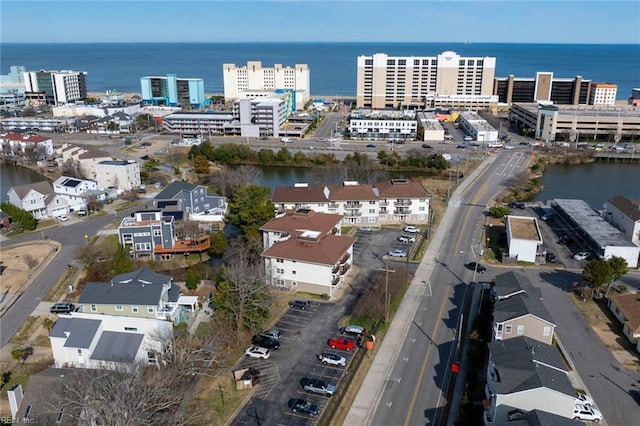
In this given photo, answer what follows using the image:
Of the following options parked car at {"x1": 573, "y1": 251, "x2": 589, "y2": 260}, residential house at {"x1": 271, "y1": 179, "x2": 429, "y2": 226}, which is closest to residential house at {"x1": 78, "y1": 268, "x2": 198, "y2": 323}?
residential house at {"x1": 271, "y1": 179, "x2": 429, "y2": 226}

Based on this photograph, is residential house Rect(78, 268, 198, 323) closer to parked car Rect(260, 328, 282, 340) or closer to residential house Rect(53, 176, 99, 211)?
parked car Rect(260, 328, 282, 340)

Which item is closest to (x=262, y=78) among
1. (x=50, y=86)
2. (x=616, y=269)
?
(x=50, y=86)

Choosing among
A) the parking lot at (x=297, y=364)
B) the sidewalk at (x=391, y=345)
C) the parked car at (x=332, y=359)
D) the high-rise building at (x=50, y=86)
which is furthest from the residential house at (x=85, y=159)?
the high-rise building at (x=50, y=86)

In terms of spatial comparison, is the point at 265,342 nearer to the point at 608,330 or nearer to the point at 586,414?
the point at 586,414

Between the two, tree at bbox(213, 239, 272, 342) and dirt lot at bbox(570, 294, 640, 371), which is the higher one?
tree at bbox(213, 239, 272, 342)

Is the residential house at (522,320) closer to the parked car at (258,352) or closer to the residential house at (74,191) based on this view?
the parked car at (258,352)

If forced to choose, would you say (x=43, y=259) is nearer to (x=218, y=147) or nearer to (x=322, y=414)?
(x=322, y=414)
